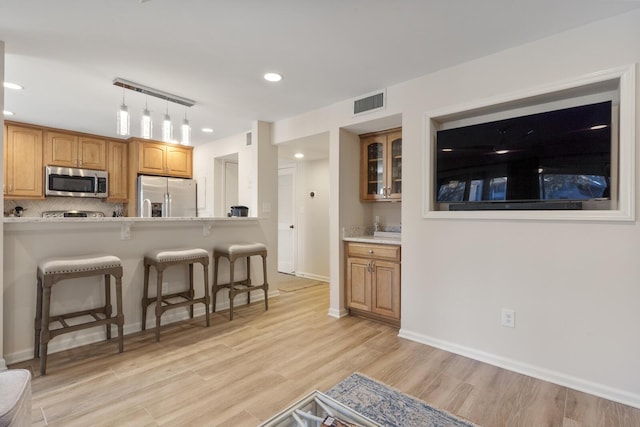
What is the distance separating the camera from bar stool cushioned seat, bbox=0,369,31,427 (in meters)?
1.11

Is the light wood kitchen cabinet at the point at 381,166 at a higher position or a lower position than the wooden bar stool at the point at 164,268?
higher

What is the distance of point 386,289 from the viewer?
125 inches

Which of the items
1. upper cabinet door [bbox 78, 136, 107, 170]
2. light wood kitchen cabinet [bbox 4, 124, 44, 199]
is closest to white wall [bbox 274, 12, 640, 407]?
upper cabinet door [bbox 78, 136, 107, 170]

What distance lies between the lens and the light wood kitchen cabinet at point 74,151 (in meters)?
4.49

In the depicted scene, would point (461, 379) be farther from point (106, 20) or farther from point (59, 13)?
point (59, 13)

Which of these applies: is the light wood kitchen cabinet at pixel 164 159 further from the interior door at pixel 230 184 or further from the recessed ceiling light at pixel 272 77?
the recessed ceiling light at pixel 272 77

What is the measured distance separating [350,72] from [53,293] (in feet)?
10.4

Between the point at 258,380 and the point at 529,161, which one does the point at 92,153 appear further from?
the point at 529,161

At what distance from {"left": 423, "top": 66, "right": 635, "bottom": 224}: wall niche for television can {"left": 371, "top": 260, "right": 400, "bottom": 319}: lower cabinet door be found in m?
0.73

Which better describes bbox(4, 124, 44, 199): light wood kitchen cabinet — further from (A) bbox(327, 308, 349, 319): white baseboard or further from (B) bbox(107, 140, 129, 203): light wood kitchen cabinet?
(A) bbox(327, 308, 349, 319): white baseboard

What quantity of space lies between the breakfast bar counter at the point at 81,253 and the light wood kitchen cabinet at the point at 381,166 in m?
1.91

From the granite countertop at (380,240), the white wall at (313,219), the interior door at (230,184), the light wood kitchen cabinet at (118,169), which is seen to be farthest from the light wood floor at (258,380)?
the light wood kitchen cabinet at (118,169)

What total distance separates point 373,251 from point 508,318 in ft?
4.39

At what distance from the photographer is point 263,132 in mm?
4207
